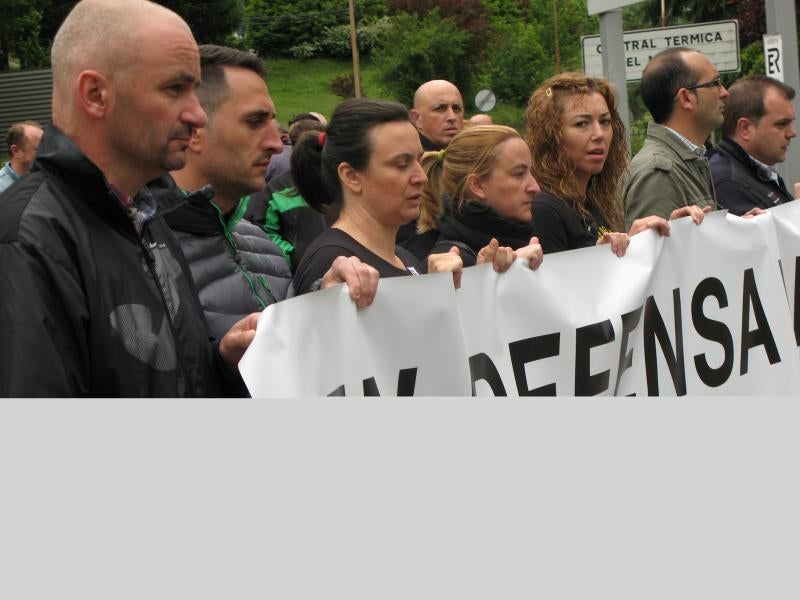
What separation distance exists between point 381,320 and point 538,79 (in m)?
73.3

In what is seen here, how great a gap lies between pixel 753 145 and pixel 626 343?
8.77 feet

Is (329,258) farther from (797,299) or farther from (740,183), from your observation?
(740,183)

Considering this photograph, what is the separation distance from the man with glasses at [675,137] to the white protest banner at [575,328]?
0.54 metres

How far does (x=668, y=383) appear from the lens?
412cm

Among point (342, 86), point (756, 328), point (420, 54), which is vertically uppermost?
point (420, 54)

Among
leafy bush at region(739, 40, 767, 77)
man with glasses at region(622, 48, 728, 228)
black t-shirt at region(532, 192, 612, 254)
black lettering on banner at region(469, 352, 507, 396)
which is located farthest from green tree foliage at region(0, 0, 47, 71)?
black lettering on banner at region(469, 352, 507, 396)

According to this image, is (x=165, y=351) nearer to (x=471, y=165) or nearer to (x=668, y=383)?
(x=668, y=383)

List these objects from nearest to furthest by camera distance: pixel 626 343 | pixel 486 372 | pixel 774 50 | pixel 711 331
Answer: pixel 486 372 < pixel 626 343 < pixel 711 331 < pixel 774 50

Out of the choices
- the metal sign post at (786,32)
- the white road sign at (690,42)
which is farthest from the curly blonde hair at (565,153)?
the white road sign at (690,42)

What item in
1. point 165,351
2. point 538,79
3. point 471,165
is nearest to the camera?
point 165,351

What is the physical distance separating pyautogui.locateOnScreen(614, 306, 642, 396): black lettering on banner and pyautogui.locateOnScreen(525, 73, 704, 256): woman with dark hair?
104 cm

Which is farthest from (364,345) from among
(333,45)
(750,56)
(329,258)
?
(333,45)

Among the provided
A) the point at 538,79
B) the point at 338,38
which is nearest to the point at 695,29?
the point at 538,79

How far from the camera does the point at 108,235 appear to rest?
2.52 metres
